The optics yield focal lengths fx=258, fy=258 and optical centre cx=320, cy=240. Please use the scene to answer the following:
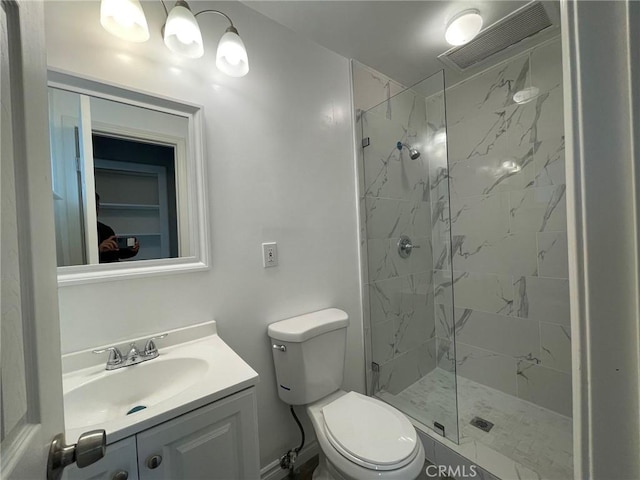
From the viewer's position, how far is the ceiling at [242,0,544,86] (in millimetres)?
1308

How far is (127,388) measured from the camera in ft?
2.93

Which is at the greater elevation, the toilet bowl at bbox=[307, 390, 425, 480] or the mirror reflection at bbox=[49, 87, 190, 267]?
the mirror reflection at bbox=[49, 87, 190, 267]

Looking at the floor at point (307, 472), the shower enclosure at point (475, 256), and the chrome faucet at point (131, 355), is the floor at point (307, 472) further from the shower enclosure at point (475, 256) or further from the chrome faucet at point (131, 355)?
A: the chrome faucet at point (131, 355)

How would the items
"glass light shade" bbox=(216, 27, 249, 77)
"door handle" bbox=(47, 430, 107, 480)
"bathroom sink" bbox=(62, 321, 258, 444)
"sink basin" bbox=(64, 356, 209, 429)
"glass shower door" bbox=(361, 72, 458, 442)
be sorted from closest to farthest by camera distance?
"door handle" bbox=(47, 430, 107, 480) < "bathroom sink" bbox=(62, 321, 258, 444) < "sink basin" bbox=(64, 356, 209, 429) < "glass light shade" bbox=(216, 27, 249, 77) < "glass shower door" bbox=(361, 72, 458, 442)

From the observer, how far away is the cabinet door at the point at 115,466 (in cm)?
57

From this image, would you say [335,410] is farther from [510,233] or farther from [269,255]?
[510,233]

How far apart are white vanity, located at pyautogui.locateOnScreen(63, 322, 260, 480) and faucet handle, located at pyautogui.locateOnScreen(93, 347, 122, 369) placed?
3cm

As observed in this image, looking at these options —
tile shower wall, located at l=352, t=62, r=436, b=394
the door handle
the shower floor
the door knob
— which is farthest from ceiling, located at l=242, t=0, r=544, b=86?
the shower floor

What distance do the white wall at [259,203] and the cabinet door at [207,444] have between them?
0.45 m

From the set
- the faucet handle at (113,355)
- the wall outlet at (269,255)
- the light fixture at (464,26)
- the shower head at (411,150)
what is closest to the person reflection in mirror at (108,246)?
the faucet handle at (113,355)

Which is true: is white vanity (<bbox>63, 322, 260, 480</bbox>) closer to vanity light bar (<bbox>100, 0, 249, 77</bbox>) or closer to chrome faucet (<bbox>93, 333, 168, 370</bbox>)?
chrome faucet (<bbox>93, 333, 168, 370</bbox>)

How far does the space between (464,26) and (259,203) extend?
146cm

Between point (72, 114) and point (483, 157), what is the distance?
7.72 feet

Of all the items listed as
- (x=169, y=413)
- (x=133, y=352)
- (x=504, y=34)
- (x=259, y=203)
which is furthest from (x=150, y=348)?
(x=504, y=34)
